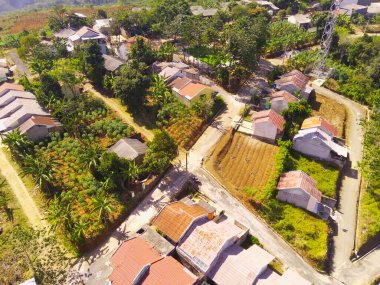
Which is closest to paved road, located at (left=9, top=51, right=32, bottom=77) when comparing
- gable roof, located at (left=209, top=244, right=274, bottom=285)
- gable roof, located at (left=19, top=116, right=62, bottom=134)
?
gable roof, located at (left=19, top=116, right=62, bottom=134)

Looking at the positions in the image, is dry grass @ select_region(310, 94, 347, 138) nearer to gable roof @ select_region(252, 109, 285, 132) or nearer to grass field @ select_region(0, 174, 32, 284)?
gable roof @ select_region(252, 109, 285, 132)

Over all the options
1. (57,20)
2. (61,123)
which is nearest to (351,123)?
(61,123)

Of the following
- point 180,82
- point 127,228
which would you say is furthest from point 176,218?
point 180,82

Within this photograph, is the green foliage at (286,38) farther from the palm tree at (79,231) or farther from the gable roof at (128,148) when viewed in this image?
the palm tree at (79,231)

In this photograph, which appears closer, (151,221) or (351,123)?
(151,221)

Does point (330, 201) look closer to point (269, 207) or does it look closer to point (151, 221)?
point (269, 207)

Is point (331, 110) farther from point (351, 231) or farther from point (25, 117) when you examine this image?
point (25, 117)
